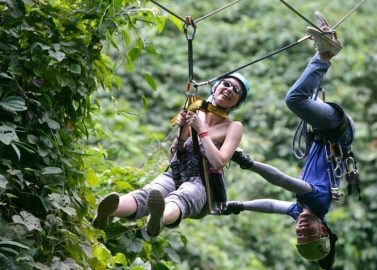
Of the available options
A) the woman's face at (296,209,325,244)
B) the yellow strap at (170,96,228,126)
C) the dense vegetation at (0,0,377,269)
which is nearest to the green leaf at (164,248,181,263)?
→ the dense vegetation at (0,0,377,269)

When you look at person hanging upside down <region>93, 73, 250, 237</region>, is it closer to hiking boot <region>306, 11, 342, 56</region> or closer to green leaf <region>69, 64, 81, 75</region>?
hiking boot <region>306, 11, 342, 56</region>

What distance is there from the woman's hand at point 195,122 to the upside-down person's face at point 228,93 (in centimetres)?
26

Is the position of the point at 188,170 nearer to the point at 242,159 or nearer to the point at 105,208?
the point at 242,159

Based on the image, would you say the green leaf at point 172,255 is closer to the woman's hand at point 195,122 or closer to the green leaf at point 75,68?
the woman's hand at point 195,122

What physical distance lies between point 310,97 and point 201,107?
53 cm

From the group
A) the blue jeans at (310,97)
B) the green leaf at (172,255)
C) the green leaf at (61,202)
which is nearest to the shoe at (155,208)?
the green leaf at (61,202)

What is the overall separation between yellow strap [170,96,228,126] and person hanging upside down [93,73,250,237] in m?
0.01

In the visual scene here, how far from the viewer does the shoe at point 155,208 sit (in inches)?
129

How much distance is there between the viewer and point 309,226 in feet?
14.3

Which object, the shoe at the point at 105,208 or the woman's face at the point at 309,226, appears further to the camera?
the woman's face at the point at 309,226

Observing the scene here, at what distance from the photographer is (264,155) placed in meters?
9.21

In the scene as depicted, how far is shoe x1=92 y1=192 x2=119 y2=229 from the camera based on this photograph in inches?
132

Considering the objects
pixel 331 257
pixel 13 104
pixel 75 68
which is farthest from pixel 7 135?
pixel 331 257

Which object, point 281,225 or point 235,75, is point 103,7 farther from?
point 281,225
